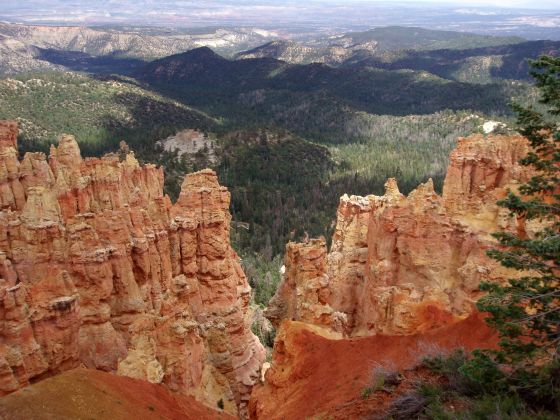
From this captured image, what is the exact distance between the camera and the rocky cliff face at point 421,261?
21344 millimetres

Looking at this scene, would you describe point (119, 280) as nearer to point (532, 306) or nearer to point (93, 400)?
point (93, 400)

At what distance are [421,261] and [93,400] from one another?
15.2m

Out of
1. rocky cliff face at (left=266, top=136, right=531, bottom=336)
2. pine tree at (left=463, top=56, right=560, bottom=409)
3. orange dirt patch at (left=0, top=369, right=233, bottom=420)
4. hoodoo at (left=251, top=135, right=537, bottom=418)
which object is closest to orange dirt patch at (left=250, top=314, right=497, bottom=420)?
hoodoo at (left=251, top=135, right=537, bottom=418)

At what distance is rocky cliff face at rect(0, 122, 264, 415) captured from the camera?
18.3 metres

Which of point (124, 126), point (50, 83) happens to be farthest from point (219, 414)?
point (50, 83)

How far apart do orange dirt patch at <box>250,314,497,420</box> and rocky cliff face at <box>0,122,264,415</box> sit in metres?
3.36

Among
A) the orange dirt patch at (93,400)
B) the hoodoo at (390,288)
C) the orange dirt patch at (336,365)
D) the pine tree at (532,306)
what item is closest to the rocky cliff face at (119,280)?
the orange dirt patch at (93,400)

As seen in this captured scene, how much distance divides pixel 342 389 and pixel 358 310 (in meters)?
11.8

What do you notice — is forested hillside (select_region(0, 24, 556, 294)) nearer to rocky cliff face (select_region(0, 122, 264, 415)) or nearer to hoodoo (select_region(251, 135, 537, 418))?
hoodoo (select_region(251, 135, 537, 418))


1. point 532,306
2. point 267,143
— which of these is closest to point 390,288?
point 532,306

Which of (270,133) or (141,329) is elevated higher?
(141,329)

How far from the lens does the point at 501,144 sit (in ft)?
86.3

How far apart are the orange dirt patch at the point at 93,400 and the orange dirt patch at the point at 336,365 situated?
3.02 m

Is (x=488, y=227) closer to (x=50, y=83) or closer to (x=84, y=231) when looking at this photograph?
(x=84, y=231)
